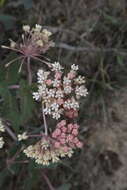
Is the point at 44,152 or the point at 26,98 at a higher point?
the point at 26,98

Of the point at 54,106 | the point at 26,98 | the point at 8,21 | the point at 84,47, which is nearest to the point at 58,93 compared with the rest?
the point at 54,106

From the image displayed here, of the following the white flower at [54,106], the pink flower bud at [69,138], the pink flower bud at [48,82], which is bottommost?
the pink flower bud at [69,138]

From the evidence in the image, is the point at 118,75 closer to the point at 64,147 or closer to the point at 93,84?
the point at 93,84

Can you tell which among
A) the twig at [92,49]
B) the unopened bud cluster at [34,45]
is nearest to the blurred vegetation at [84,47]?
the twig at [92,49]

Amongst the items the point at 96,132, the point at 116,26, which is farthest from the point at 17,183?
the point at 116,26

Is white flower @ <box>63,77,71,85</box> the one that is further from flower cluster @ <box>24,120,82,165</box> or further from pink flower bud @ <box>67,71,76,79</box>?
flower cluster @ <box>24,120,82,165</box>

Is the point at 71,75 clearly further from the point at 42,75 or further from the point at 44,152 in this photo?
the point at 44,152

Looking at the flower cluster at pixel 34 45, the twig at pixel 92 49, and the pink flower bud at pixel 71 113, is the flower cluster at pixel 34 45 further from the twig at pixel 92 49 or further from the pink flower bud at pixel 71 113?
the twig at pixel 92 49
